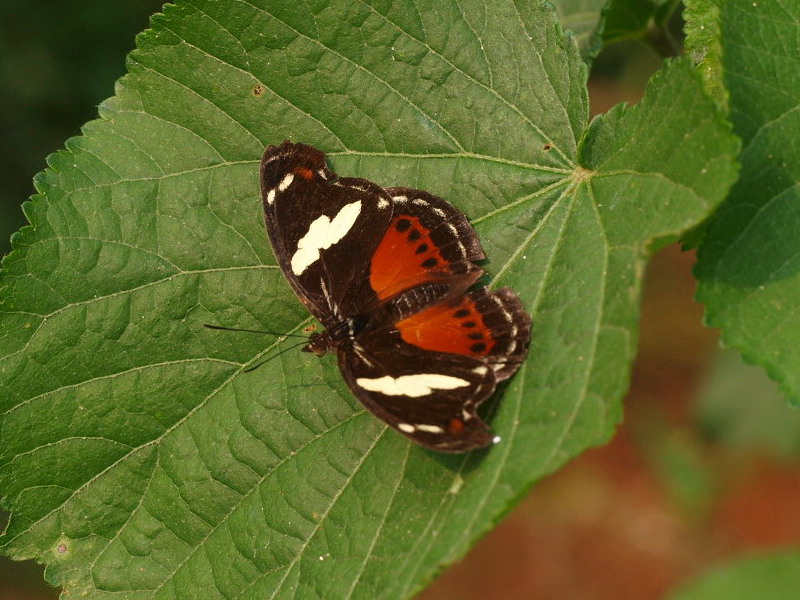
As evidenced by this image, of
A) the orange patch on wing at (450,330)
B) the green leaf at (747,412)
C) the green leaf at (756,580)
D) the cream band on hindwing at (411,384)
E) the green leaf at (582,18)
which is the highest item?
the green leaf at (582,18)

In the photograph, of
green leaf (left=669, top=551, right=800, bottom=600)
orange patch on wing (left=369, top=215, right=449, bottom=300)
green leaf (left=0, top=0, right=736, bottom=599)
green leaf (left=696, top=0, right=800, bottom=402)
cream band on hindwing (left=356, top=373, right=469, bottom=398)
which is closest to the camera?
green leaf (left=696, top=0, right=800, bottom=402)

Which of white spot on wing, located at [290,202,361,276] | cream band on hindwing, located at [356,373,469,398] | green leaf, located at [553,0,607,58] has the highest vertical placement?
green leaf, located at [553,0,607,58]

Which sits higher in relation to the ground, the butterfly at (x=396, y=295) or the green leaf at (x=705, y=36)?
the green leaf at (x=705, y=36)

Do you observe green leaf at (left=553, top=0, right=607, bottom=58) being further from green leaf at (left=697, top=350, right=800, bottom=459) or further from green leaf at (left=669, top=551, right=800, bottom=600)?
green leaf at (left=697, top=350, right=800, bottom=459)

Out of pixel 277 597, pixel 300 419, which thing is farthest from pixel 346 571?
pixel 300 419

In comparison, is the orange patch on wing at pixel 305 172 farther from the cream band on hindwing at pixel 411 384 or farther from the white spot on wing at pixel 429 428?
the white spot on wing at pixel 429 428

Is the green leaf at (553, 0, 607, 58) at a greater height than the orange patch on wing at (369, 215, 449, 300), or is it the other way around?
the green leaf at (553, 0, 607, 58)

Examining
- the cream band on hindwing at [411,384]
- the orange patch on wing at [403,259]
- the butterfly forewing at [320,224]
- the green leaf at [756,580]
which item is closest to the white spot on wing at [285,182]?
the butterfly forewing at [320,224]

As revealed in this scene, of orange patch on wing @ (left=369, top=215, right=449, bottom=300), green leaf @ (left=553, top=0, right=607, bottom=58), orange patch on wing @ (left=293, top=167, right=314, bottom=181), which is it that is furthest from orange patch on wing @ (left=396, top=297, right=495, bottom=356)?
green leaf @ (left=553, top=0, right=607, bottom=58)
